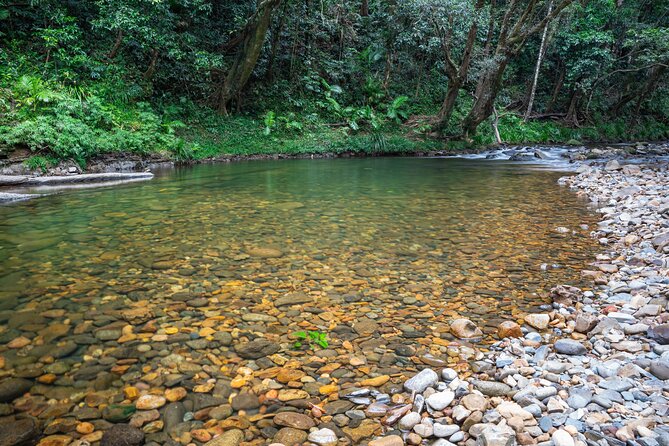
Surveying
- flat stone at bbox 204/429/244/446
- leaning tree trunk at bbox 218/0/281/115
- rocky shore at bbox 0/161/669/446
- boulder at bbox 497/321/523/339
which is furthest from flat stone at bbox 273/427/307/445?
leaning tree trunk at bbox 218/0/281/115

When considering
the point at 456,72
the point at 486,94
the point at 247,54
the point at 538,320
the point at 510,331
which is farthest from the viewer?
the point at 456,72

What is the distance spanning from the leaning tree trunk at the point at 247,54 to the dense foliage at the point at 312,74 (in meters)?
0.06

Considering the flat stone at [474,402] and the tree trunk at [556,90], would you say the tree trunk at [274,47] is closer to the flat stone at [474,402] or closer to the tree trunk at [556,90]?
the tree trunk at [556,90]

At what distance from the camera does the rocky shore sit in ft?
7.83

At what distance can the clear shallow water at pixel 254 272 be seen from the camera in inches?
132

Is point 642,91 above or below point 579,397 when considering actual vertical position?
above

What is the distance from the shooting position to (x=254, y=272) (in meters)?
4.96

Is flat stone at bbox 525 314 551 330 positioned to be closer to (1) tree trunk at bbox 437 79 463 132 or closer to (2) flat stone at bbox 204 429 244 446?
(2) flat stone at bbox 204 429 244 446

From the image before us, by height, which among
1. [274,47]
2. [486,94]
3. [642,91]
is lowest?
[486,94]

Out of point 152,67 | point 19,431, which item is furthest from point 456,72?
point 19,431

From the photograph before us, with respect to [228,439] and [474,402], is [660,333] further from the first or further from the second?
[228,439]

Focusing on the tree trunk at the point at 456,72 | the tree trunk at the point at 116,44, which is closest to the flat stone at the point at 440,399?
the tree trunk at the point at 456,72

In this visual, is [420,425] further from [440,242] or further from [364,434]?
[440,242]

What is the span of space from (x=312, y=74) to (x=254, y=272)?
64.9 feet
